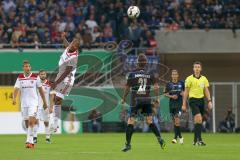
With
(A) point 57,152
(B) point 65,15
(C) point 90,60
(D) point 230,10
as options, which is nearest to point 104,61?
(C) point 90,60

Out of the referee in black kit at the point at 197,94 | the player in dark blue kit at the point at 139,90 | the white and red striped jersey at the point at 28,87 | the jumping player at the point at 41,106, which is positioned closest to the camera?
the player in dark blue kit at the point at 139,90

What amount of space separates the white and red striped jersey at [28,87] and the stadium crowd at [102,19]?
15750 mm

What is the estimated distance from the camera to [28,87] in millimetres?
24719

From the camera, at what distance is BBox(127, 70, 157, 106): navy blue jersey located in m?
21.4

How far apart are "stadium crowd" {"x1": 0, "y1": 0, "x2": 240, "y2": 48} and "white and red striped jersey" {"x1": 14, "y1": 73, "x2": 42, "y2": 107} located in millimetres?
15750

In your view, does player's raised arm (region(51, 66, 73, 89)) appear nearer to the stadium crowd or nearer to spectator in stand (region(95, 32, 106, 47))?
the stadium crowd

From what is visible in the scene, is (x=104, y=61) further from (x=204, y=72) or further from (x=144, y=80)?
(x=144, y=80)

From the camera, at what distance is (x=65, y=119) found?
3844 cm

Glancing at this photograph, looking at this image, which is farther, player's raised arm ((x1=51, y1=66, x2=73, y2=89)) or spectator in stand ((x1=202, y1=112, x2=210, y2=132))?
spectator in stand ((x1=202, y1=112, x2=210, y2=132))

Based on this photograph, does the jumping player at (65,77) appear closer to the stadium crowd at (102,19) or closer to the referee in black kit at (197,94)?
the referee in black kit at (197,94)

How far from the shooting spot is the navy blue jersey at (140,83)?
21.4 m

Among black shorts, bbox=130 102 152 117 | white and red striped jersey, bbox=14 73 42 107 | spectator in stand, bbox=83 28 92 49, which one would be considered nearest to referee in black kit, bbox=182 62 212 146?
black shorts, bbox=130 102 152 117

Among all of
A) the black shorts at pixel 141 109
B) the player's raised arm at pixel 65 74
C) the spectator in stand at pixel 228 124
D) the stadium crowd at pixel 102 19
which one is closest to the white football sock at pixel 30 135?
the black shorts at pixel 141 109

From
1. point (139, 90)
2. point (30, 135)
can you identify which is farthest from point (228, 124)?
point (139, 90)
